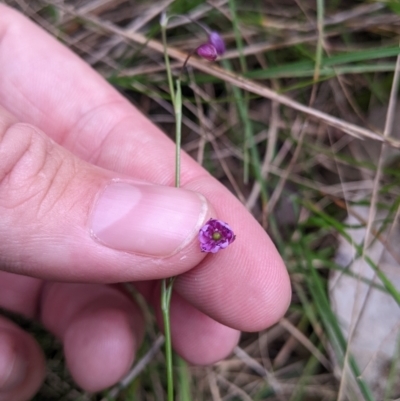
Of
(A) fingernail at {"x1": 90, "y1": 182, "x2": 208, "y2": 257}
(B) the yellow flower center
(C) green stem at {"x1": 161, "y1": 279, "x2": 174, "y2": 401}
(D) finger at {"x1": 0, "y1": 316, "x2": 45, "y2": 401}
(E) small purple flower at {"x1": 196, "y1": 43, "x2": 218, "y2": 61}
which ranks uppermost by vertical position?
(E) small purple flower at {"x1": 196, "y1": 43, "x2": 218, "y2": 61}

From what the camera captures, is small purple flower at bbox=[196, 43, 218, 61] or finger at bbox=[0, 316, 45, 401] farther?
finger at bbox=[0, 316, 45, 401]

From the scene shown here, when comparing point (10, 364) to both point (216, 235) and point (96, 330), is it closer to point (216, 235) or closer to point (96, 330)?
point (96, 330)

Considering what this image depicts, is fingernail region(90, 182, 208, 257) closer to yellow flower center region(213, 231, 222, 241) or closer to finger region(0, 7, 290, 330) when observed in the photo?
yellow flower center region(213, 231, 222, 241)

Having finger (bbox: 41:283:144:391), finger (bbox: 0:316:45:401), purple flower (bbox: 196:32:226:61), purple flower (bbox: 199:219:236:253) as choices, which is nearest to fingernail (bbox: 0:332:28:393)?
finger (bbox: 0:316:45:401)

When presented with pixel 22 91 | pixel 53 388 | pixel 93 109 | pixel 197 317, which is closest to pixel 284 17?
pixel 93 109

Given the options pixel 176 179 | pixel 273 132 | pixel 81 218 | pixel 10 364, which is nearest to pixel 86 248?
pixel 81 218

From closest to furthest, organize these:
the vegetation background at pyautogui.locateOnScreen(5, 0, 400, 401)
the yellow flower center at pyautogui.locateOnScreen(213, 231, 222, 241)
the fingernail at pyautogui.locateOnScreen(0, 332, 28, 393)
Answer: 1. the yellow flower center at pyautogui.locateOnScreen(213, 231, 222, 241)
2. the fingernail at pyautogui.locateOnScreen(0, 332, 28, 393)
3. the vegetation background at pyautogui.locateOnScreen(5, 0, 400, 401)
